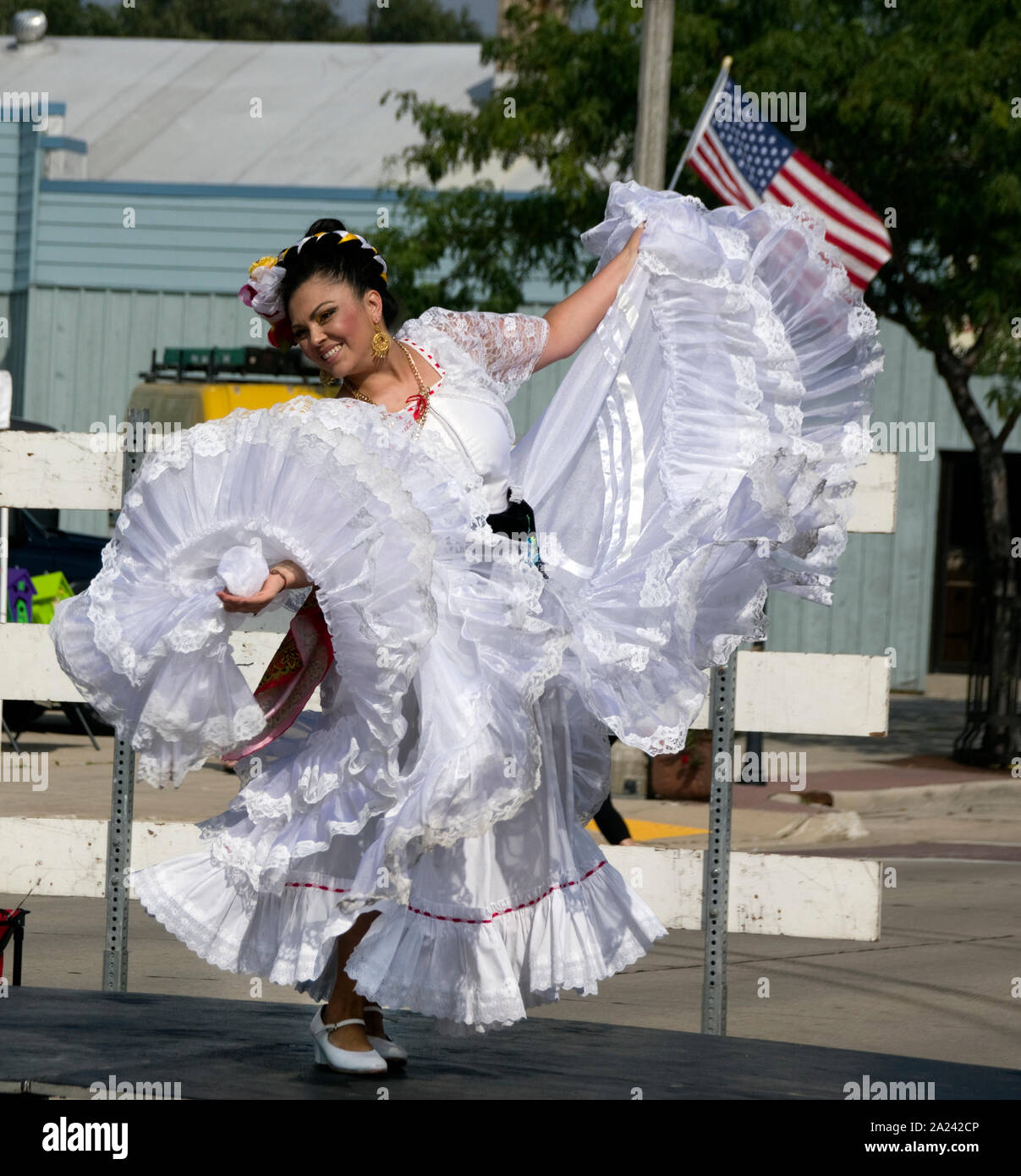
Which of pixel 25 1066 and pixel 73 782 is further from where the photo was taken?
pixel 73 782

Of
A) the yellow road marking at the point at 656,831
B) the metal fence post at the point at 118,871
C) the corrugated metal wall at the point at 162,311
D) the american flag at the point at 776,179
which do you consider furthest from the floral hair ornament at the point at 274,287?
the corrugated metal wall at the point at 162,311

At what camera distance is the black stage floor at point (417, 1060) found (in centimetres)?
368

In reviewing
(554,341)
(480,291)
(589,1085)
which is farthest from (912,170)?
(589,1085)

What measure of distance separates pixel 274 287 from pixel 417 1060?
68.5 inches

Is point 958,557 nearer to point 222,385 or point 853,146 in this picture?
point 853,146

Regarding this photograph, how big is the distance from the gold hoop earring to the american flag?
7434 millimetres

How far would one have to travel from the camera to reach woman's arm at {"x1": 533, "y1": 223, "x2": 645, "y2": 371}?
4215 millimetres

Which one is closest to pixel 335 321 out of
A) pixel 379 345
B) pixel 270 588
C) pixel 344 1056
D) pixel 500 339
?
pixel 379 345

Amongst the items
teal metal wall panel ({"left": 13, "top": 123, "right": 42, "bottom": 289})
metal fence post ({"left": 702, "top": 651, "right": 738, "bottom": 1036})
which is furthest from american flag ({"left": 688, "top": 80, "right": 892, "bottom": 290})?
teal metal wall panel ({"left": 13, "top": 123, "right": 42, "bottom": 289})

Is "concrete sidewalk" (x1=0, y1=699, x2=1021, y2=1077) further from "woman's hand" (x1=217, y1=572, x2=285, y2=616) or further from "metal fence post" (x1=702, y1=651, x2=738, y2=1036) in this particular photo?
"woman's hand" (x1=217, y1=572, x2=285, y2=616)

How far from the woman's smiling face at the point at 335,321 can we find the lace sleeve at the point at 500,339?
0.30m
